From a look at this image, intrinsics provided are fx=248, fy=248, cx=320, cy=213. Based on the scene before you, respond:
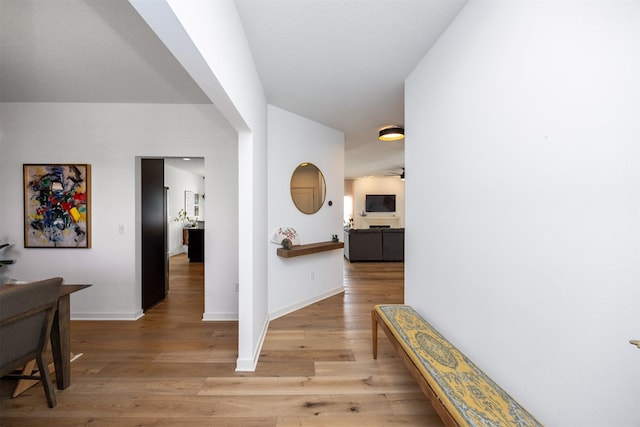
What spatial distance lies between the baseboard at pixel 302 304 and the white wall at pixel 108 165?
54 cm

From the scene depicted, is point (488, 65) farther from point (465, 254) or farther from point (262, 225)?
point (262, 225)

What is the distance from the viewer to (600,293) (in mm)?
875

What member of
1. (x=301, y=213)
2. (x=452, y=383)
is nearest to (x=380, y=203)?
(x=301, y=213)

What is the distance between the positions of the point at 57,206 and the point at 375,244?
5771 millimetres

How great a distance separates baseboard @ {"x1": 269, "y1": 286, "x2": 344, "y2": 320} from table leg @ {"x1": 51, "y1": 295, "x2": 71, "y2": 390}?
1718 mm

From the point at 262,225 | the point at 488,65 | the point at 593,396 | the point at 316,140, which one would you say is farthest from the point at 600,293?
the point at 316,140

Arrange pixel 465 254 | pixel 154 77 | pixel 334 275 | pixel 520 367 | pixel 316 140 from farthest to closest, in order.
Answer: pixel 334 275, pixel 316 140, pixel 154 77, pixel 465 254, pixel 520 367

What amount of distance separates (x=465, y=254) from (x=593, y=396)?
2.51 ft

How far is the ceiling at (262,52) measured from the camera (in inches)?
62.2

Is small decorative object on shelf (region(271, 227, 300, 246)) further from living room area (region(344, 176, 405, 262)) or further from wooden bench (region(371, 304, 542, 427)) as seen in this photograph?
living room area (region(344, 176, 405, 262))

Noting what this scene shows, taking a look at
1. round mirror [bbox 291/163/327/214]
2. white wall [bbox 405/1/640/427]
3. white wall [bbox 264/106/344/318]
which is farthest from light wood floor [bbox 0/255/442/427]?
round mirror [bbox 291/163/327/214]

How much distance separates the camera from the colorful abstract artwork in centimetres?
291

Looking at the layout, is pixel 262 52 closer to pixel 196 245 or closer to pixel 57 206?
pixel 57 206

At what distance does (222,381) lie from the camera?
192 cm
